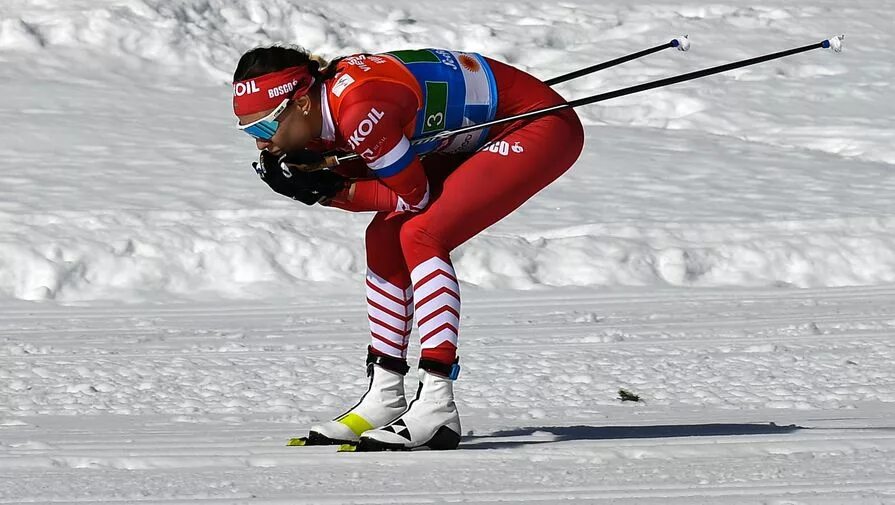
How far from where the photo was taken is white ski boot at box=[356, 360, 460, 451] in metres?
4.00

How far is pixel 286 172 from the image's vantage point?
12.9 feet

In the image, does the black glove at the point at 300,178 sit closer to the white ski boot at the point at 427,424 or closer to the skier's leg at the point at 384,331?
the skier's leg at the point at 384,331

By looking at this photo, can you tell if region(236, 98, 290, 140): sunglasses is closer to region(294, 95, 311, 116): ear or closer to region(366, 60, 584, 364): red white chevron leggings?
region(294, 95, 311, 116): ear

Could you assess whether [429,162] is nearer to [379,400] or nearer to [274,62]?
[274,62]

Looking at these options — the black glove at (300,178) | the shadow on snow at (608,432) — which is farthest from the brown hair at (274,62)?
the shadow on snow at (608,432)

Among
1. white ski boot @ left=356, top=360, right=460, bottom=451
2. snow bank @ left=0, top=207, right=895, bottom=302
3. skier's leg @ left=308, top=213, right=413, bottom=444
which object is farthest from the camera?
snow bank @ left=0, top=207, right=895, bottom=302

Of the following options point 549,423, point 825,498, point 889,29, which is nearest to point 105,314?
point 549,423

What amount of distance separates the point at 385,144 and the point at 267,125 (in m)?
0.39

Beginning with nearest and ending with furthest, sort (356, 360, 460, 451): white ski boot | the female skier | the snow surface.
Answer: the snow surface → the female skier → (356, 360, 460, 451): white ski boot

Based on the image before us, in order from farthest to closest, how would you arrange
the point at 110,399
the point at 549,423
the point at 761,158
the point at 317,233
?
1. the point at 761,158
2. the point at 317,233
3. the point at 110,399
4. the point at 549,423

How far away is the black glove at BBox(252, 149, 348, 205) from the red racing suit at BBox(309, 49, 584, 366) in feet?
0.23

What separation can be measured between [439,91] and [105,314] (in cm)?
372

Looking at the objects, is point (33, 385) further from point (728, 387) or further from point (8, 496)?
point (728, 387)

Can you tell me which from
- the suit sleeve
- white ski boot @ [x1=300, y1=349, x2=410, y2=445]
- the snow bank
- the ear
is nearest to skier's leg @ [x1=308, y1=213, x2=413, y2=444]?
white ski boot @ [x1=300, y1=349, x2=410, y2=445]
